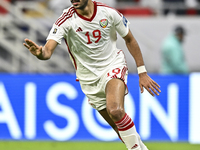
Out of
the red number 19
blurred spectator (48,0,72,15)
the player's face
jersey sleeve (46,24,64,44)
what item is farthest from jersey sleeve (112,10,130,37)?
blurred spectator (48,0,72,15)

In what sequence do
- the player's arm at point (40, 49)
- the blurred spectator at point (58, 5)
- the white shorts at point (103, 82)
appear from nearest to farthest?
the player's arm at point (40, 49)
the white shorts at point (103, 82)
the blurred spectator at point (58, 5)

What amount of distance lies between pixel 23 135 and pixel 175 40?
11.5 ft

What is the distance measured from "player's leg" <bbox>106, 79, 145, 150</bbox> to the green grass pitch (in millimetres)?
2359

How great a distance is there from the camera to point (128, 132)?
4910mm

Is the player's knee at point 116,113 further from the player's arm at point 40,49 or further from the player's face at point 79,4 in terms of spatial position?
the player's face at point 79,4

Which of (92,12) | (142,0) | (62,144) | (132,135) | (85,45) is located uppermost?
(142,0)

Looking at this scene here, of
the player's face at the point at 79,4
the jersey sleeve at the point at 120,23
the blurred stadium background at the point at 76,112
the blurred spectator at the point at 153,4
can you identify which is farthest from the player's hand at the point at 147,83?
the blurred spectator at the point at 153,4

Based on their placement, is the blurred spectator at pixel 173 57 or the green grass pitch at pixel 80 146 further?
the blurred spectator at pixel 173 57

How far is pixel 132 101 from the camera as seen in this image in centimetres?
822

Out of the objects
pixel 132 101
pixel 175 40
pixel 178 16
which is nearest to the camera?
pixel 132 101

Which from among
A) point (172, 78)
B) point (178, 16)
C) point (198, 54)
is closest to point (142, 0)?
point (178, 16)

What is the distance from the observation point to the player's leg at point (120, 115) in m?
4.84

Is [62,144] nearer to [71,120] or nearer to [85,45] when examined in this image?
[71,120]

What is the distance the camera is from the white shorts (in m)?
5.22
